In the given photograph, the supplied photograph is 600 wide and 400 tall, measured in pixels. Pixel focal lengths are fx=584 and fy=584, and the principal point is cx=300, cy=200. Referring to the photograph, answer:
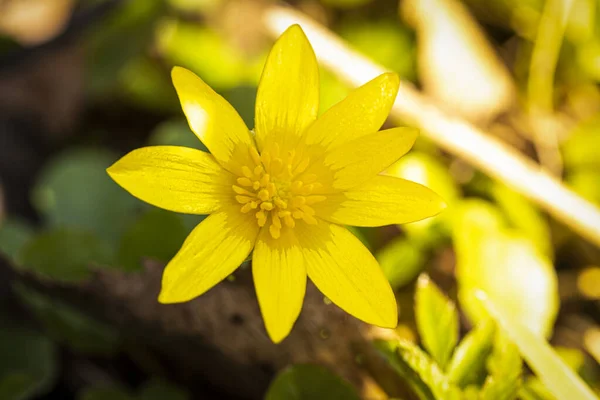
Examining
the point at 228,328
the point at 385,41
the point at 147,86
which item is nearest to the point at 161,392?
the point at 228,328

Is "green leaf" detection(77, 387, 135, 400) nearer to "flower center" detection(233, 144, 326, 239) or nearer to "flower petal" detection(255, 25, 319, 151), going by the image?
"flower center" detection(233, 144, 326, 239)

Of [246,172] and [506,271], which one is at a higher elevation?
[246,172]

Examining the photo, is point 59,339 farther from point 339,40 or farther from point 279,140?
point 339,40

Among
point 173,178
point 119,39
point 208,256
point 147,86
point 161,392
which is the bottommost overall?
point 161,392

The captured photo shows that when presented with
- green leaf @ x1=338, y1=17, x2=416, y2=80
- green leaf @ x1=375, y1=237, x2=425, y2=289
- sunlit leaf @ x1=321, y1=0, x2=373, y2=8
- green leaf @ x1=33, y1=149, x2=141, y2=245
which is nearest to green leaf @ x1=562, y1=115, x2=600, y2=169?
green leaf @ x1=338, y1=17, x2=416, y2=80

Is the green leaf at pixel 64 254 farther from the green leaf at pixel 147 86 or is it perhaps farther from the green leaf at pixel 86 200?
the green leaf at pixel 147 86

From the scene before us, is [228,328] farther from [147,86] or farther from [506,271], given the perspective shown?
[147,86]

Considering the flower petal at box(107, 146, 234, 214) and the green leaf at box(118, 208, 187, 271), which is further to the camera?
the green leaf at box(118, 208, 187, 271)
